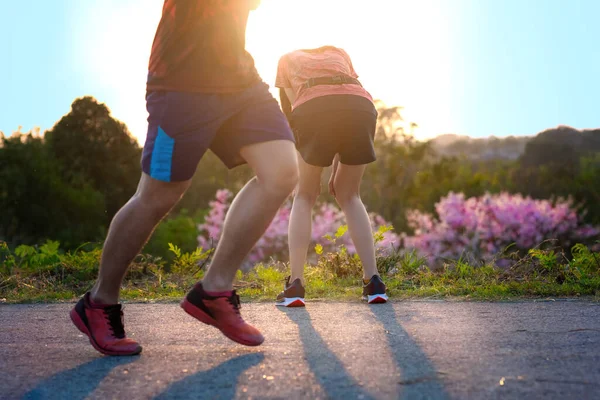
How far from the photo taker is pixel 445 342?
252 centimetres

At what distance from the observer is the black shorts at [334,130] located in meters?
3.77

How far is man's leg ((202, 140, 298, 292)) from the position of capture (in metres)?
2.42

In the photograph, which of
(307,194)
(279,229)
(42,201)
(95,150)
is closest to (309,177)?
(307,194)

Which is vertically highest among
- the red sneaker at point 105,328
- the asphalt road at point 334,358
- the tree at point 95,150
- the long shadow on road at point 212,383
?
the tree at point 95,150

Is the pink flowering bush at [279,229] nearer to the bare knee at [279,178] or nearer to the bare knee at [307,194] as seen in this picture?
the bare knee at [307,194]

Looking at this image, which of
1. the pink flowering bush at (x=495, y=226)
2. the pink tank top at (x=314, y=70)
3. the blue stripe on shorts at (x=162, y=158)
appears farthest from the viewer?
the pink flowering bush at (x=495, y=226)

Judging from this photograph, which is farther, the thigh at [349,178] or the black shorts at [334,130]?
the thigh at [349,178]

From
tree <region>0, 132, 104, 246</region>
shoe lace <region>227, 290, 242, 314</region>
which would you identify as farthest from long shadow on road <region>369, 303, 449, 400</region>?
tree <region>0, 132, 104, 246</region>

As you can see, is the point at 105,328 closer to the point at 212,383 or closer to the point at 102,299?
the point at 102,299

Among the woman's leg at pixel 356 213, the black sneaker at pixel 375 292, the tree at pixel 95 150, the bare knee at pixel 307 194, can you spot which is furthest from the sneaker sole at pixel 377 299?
the tree at pixel 95 150

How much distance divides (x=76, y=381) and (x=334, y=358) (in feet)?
2.85

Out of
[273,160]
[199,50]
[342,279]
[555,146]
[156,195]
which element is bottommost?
[342,279]

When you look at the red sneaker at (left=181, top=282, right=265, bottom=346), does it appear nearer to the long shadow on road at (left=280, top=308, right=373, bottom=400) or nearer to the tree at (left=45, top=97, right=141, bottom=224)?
the long shadow on road at (left=280, top=308, right=373, bottom=400)

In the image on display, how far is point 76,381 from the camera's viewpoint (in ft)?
6.83
